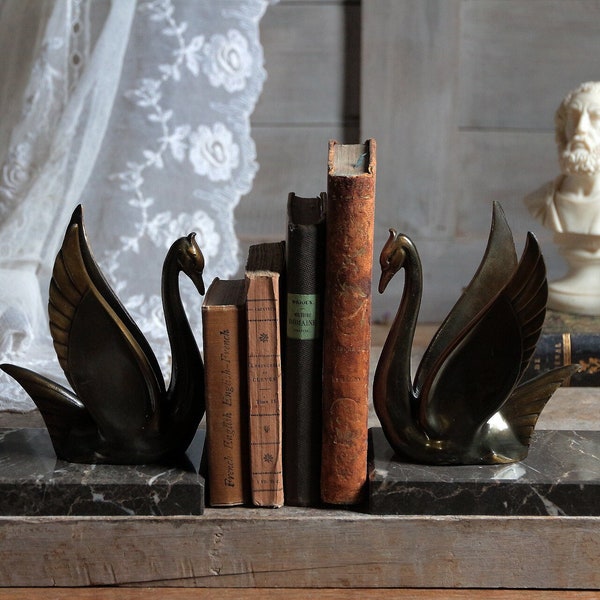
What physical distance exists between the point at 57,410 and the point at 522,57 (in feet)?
5.60

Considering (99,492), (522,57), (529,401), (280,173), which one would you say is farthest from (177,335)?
(522,57)

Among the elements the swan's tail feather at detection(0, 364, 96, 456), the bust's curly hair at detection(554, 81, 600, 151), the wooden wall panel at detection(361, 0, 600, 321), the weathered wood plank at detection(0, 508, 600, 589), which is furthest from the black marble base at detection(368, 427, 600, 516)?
the wooden wall panel at detection(361, 0, 600, 321)

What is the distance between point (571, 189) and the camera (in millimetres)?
2123

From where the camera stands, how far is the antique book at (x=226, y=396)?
1185mm

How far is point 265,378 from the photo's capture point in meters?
1.19

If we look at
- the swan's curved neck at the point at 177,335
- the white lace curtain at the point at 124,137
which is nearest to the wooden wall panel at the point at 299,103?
the white lace curtain at the point at 124,137

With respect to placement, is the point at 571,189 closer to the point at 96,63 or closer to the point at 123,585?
the point at 96,63

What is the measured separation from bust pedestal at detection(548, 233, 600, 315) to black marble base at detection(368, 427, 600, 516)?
0.90m

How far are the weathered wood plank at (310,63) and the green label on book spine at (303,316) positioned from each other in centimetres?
147

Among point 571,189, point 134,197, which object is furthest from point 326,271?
point 571,189

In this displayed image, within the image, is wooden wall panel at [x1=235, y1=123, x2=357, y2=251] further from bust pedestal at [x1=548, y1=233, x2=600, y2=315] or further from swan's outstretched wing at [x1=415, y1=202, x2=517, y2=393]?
swan's outstretched wing at [x1=415, y1=202, x2=517, y2=393]

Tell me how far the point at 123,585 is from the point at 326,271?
47 centimetres

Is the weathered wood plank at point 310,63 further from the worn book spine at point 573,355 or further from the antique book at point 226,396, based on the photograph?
the antique book at point 226,396

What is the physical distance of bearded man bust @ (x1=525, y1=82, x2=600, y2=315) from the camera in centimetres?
203
